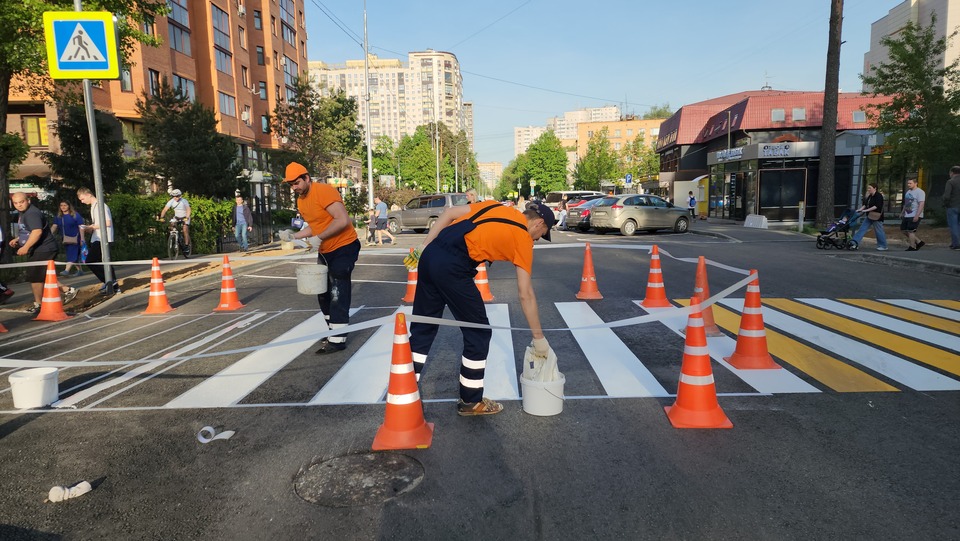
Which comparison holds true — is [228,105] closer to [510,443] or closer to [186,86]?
[186,86]

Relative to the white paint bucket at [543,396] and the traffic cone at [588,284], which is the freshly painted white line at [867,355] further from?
the white paint bucket at [543,396]

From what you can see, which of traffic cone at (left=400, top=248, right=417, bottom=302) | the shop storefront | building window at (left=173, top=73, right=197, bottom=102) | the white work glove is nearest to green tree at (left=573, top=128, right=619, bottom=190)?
the shop storefront

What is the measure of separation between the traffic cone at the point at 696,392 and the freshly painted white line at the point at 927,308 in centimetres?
531

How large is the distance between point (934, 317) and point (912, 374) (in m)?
3.08

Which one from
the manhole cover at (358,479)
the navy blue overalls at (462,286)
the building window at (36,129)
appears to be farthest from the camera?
the building window at (36,129)

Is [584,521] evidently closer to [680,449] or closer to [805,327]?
[680,449]

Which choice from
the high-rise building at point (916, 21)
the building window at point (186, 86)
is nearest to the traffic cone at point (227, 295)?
the building window at point (186, 86)

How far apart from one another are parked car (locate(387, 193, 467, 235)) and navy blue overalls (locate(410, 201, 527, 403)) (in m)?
23.7

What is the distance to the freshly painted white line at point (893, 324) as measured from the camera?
20.6 ft

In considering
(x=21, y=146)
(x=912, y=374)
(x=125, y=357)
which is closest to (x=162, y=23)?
(x=21, y=146)

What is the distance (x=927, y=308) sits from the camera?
26.5 feet

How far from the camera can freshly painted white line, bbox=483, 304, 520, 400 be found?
15.8 feet

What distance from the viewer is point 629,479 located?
10.9 ft

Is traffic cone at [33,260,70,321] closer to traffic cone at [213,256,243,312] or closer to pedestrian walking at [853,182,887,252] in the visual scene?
traffic cone at [213,256,243,312]
